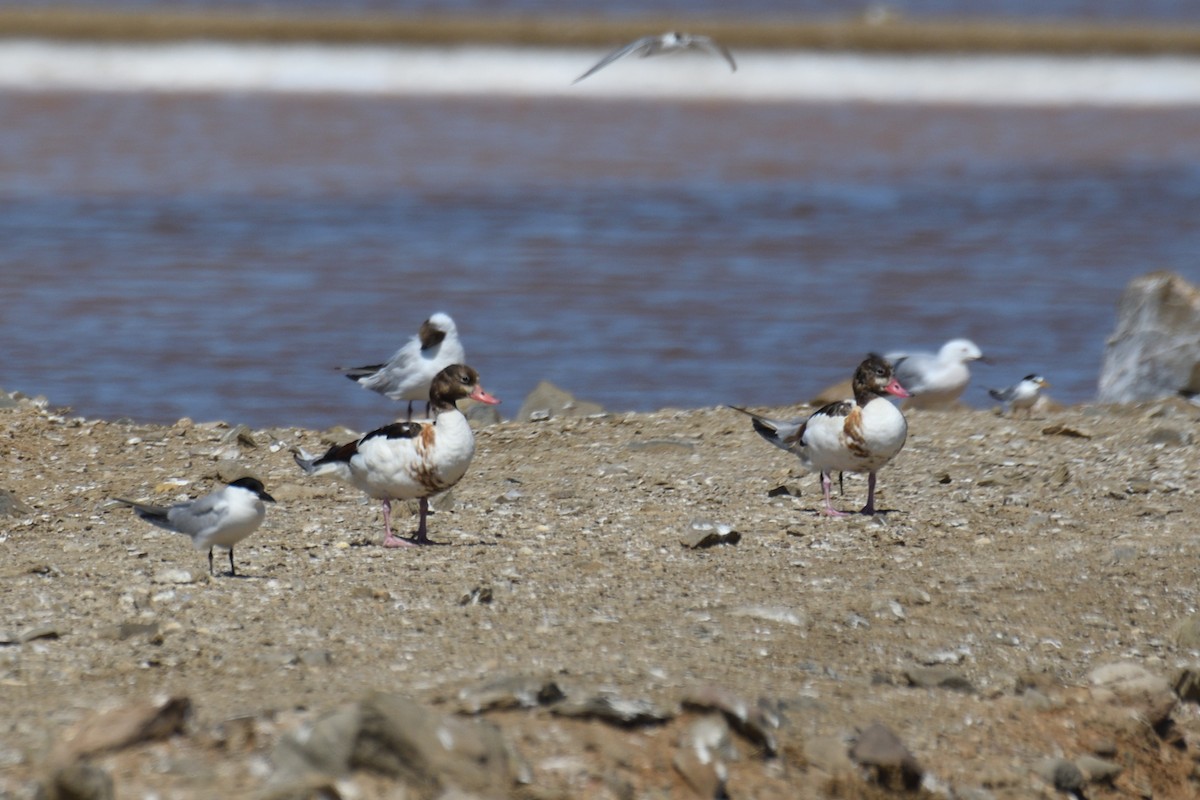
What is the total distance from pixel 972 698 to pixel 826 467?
7.47ft

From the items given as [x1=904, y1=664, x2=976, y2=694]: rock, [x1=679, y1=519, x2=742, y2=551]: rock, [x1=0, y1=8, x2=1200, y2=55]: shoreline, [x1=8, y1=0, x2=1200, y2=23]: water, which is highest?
[x1=8, y1=0, x2=1200, y2=23]: water

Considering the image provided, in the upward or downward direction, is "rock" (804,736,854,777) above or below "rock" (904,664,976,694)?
below

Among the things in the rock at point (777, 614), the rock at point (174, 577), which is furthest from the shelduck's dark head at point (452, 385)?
the rock at point (777, 614)

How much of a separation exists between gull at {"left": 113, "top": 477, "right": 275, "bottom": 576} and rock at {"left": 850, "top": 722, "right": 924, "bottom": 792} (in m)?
2.49

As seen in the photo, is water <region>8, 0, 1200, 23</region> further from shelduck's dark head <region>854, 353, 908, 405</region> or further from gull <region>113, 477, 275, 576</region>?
gull <region>113, 477, 275, 576</region>

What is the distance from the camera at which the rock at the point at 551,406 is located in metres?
10.3

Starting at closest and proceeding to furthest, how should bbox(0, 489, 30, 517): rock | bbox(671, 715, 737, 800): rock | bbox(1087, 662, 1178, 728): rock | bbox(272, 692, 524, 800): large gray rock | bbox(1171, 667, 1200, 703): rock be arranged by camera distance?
bbox(272, 692, 524, 800): large gray rock
bbox(671, 715, 737, 800): rock
bbox(1087, 662, 1178, 728): rock
bbox(1171, 667, 1200, 703): rock
bbox(0, 489, 30, 517): rock

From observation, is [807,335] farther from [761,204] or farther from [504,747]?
[504,747]

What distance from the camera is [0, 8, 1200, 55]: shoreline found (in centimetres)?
3244

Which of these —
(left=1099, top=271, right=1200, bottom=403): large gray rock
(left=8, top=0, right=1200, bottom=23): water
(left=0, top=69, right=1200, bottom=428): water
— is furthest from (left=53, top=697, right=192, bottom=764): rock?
(left=8, top=0, right=1200, bottom=23): water

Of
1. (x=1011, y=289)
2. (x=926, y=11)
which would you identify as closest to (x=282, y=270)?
(x=1011, y=289)

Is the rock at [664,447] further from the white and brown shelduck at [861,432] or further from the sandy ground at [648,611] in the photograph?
the white and brown shelduck at [861,432]

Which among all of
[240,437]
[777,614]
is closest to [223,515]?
[777,614]

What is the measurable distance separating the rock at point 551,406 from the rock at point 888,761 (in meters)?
5.17
